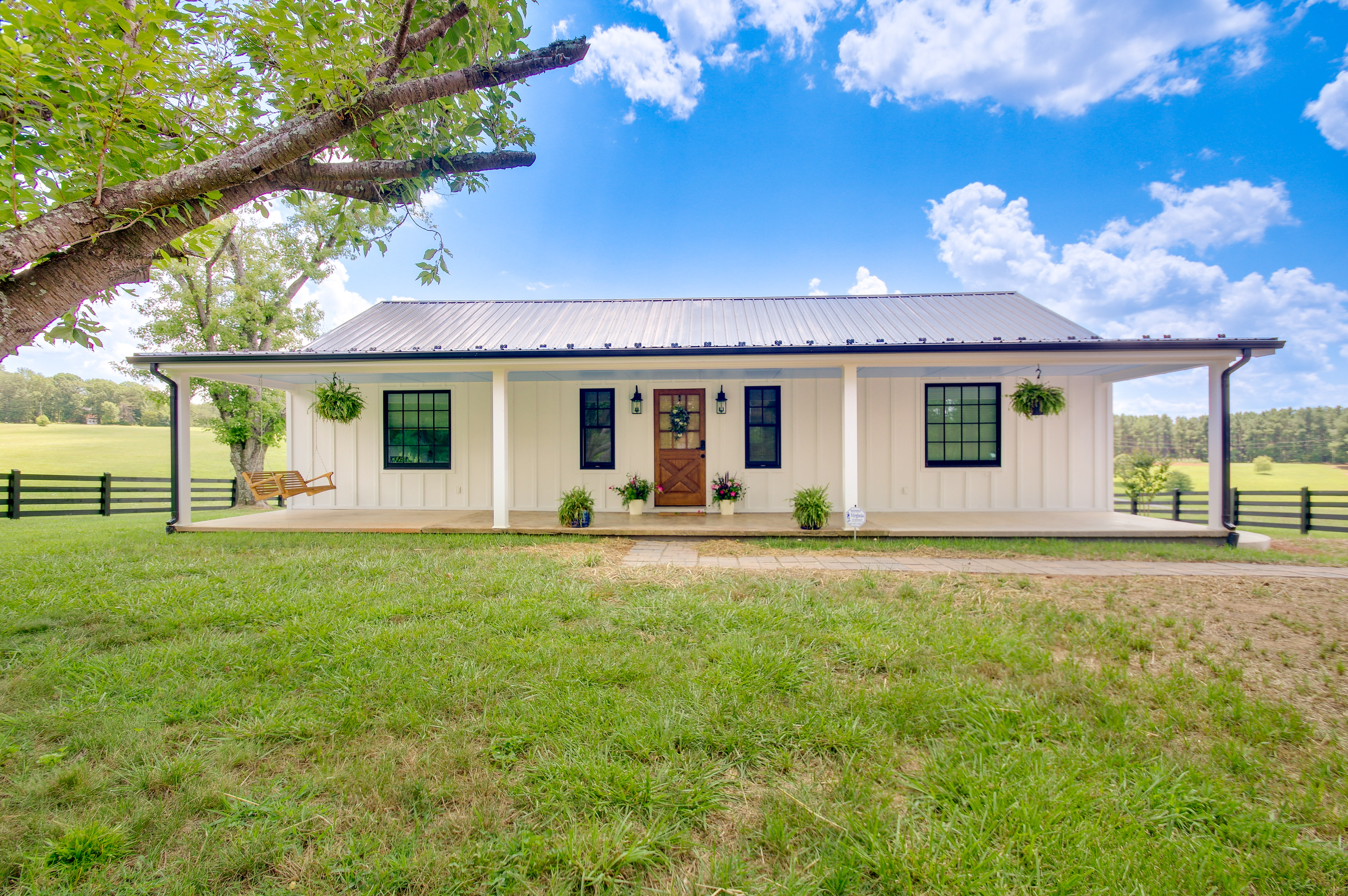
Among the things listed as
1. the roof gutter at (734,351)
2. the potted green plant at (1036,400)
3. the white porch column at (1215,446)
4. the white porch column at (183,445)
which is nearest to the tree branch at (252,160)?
the roof gutter at (734,351)

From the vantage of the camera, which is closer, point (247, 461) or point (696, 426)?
point (696, 426)

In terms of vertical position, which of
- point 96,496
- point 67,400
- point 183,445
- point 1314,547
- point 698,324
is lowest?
point 1314,547

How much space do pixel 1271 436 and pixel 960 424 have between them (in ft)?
73.9

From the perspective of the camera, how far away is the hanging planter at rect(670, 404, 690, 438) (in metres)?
8.40

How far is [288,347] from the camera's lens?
1270 cm

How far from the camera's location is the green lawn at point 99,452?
1811 cm

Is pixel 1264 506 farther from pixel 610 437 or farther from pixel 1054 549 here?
pixel 610 437

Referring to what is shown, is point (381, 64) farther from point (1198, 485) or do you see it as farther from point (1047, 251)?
point (1047, 251)

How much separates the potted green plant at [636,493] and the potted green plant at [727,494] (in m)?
1.07

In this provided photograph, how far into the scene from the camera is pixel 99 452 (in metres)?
21.2

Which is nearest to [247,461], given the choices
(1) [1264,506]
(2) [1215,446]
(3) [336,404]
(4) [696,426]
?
(3) [336,404]

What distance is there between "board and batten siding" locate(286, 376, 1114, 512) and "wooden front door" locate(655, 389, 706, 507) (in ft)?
0.39

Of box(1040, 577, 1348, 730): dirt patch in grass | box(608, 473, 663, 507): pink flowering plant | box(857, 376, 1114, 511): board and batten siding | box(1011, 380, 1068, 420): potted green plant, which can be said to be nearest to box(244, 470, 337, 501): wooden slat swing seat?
box(608, 473, 663, 507): pink flowering plant

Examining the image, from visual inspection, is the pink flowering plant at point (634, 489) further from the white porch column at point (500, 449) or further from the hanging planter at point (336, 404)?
the hanging planter at point (336, 404)
